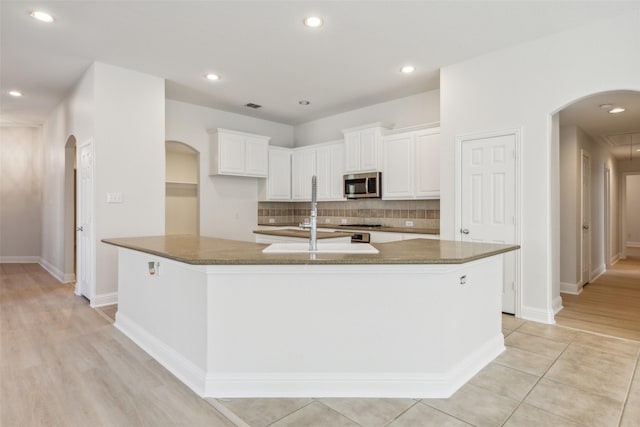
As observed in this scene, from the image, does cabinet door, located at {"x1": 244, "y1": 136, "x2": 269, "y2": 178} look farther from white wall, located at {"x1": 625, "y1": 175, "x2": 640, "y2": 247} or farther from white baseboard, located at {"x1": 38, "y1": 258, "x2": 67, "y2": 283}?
white wall, located at {"x1": 625, "y1": 175, "x2": 640, "y2": 247}

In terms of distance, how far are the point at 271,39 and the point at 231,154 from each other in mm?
2653

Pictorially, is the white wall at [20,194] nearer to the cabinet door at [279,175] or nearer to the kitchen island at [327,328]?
the cabinet door at [279,175]

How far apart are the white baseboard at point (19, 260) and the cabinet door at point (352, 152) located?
6706mm

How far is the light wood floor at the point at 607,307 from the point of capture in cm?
338

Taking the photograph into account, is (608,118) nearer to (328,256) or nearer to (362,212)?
(362,212)

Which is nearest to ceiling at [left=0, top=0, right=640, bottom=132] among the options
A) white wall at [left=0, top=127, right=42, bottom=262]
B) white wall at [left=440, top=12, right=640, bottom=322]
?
white wall at [left=440, top=12, right=640, bottom=322]

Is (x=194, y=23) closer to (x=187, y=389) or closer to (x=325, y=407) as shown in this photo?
(x=187, y=389)

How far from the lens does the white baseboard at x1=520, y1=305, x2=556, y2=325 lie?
3490mm

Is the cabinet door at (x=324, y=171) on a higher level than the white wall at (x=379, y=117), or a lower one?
lower

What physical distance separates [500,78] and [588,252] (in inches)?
137

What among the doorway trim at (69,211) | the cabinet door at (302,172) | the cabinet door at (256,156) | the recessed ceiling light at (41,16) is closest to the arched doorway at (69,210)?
the doorway trim at (69,211)

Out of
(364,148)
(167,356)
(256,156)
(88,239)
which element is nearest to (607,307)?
(364,148)

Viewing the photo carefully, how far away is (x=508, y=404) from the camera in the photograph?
206 cm

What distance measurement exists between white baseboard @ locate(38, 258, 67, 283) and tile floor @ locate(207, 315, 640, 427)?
4.89 m
